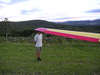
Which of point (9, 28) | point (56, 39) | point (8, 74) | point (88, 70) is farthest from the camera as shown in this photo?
point (9, 28)

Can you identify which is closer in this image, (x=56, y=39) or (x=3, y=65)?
(x=3, y=65)

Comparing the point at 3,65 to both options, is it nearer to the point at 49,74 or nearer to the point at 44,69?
the point at 44,69

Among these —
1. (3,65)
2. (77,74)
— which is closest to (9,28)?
(3,65)

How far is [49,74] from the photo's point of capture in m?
4.47

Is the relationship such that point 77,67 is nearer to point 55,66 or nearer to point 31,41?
point 55,66

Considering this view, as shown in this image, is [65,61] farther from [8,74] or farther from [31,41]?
[31,41]

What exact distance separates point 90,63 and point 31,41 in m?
6.51

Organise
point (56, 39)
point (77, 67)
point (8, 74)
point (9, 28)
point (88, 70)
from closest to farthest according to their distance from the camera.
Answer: point (8, 74) < point (88, 70) < point (77, 67) < point (56, 39) < point (9, 28)

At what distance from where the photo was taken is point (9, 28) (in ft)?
95.3

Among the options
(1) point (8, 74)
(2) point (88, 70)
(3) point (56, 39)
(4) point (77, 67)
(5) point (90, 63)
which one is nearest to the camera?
(1) point (8, 74)

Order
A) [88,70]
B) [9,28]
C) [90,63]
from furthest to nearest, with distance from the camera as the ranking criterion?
[9,28]
[90,63]
[88,70]

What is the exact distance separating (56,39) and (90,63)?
5.70m

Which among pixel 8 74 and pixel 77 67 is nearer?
pixel 8 74

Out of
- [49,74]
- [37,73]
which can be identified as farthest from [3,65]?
[49,74]
